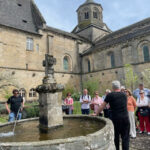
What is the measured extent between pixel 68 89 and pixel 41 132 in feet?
58.1

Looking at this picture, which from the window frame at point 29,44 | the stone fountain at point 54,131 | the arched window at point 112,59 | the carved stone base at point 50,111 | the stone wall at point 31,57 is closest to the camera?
the stone fountain at point 54,131

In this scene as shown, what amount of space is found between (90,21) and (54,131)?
31.4 meters

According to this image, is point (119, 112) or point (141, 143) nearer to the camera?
point (119, 112)

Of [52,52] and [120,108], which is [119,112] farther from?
[52,52]

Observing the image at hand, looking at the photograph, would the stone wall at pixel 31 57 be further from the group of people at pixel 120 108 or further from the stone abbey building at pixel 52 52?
the group of people at pixel 120 108

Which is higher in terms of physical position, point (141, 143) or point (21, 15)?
point (21, 15)

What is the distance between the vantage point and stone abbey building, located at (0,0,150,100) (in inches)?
690

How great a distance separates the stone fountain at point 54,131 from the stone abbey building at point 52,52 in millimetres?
12042

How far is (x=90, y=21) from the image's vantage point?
31.3m

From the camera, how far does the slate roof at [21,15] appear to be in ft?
60.9

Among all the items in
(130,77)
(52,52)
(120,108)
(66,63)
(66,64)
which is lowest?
(120,108)

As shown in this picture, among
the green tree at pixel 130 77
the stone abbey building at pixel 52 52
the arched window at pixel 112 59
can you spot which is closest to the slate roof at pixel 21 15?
the stone abbey building at pixel 52 52

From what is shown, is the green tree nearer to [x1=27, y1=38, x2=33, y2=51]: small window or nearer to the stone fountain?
[x1=27, y1=38, x2=33, y2=51]: small window

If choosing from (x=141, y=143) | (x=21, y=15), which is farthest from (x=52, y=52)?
(x=141, y=143)
